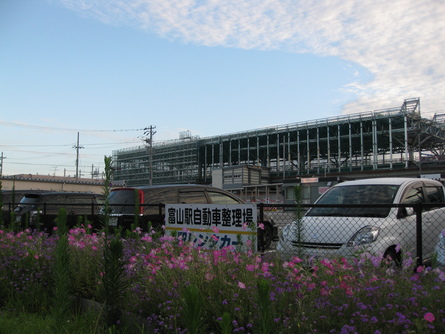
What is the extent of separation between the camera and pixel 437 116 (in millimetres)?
59500

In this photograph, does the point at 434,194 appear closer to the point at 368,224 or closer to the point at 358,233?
the point at 368,224

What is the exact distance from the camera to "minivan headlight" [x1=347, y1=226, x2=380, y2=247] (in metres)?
5.51

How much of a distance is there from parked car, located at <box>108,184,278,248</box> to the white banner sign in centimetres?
136

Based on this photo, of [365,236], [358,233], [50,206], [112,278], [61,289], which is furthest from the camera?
[50,206]

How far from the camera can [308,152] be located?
222 feet

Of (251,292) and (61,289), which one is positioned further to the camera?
(251,292)

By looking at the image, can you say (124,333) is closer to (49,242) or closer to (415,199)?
(49,242)

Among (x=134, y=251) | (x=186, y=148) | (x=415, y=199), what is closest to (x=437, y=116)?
(x=186, y=148)

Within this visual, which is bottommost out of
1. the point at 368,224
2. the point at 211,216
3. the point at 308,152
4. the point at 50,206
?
the point at 368,224

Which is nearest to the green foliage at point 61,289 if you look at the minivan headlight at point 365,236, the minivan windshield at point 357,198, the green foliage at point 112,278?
the green foliage at point 112,278

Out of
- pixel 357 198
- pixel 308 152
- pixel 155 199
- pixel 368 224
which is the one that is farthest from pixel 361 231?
pixel 308 152

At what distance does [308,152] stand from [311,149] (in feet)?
19.8

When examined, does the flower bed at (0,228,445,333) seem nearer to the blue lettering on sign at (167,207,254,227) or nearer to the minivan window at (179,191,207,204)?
the blue lettering on sign at (167,207,254,227)

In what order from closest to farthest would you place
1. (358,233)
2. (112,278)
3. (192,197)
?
1. (112,278)
2. (358,233)
3. (192,197)
